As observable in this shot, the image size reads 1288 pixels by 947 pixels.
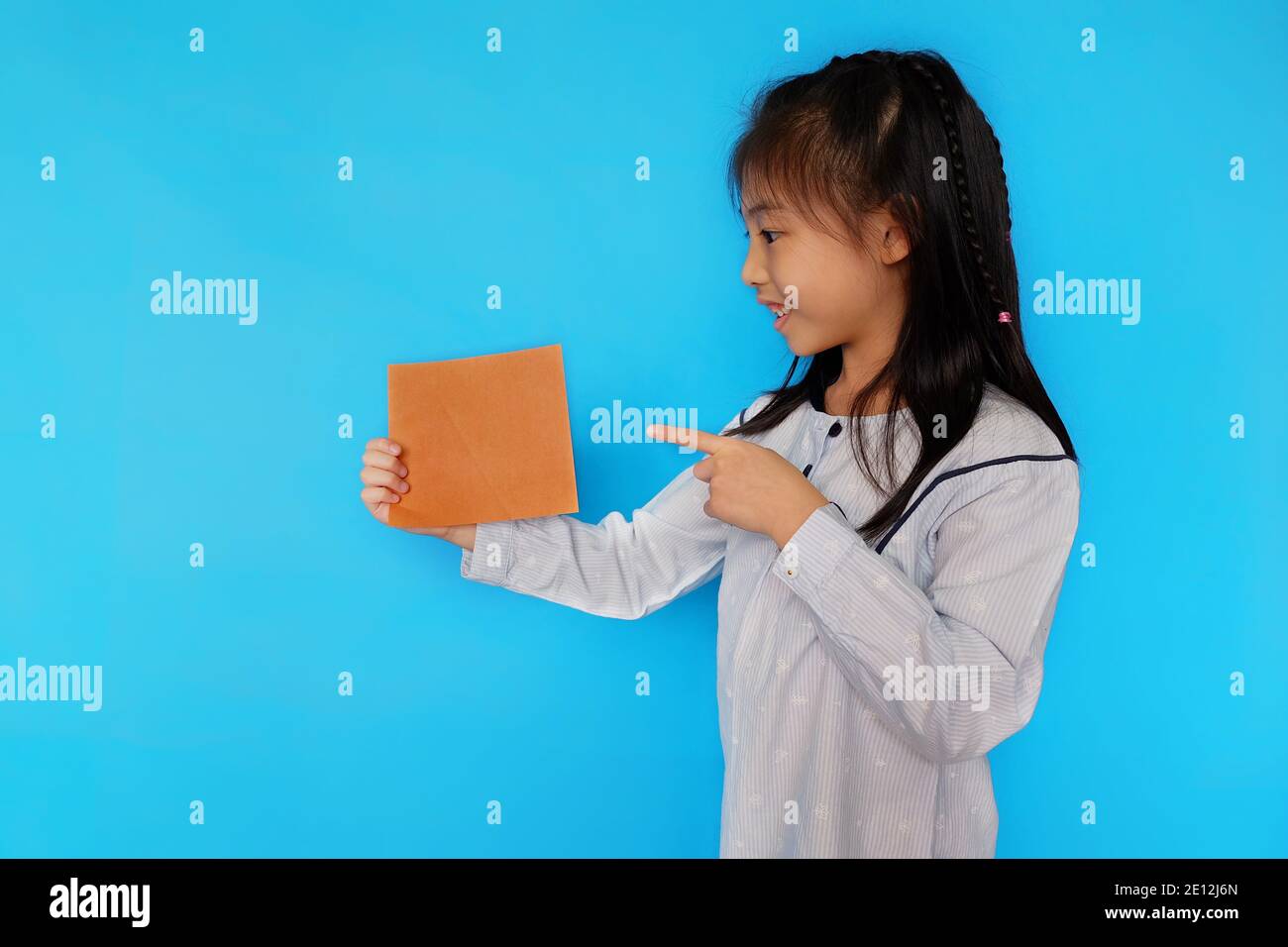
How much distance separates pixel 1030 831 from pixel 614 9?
118 centimetres

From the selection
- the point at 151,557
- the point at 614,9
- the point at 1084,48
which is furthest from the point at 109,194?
the point at 1084,48

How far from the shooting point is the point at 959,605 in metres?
0.80

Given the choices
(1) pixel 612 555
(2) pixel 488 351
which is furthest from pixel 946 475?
(2) pixel 488 351

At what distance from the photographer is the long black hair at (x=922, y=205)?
866 millimetres

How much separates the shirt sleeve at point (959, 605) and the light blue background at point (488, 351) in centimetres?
43

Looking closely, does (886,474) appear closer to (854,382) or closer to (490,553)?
(854,382)

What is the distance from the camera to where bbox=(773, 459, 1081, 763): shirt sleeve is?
770mm

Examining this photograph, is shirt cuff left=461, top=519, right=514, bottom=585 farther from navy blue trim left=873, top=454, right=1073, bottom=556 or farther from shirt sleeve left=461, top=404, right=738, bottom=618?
navy blue trim left=873, top=454, right=1073, bottom=556

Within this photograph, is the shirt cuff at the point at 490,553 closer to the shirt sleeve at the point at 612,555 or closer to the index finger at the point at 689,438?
the shirt sleeve at the point at 612,555

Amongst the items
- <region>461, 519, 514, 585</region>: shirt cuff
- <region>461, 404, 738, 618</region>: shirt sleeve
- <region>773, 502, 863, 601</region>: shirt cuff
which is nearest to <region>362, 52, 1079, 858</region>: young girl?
<region>773, 502, 863, 601</region>: shirt cuff

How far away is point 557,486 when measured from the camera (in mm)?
1005

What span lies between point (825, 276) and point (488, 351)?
471 millimetres

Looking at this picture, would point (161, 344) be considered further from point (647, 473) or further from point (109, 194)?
point (647, 473)

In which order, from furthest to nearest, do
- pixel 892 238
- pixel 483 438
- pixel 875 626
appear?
pixel 483 438 → pixel 892 238 → pixel 875 626
